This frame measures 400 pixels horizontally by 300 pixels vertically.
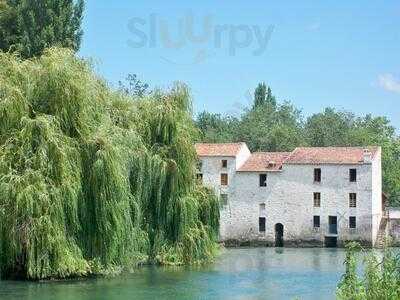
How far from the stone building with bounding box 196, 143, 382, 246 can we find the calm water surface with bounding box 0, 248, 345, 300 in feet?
65.6

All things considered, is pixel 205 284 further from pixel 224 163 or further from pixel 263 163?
pixel 263 163

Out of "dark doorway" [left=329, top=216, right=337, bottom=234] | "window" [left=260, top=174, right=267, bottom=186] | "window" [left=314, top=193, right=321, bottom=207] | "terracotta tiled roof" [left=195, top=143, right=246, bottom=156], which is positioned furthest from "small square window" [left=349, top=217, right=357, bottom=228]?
"terracotta tiled roof" [left=195, top=143, right=246, bottom=156]

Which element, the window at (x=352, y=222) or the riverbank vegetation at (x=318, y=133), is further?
the riverbank vegetation at (x=318, y=133)

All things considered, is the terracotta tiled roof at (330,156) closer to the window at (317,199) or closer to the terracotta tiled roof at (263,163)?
the terracotta tiled roof at (263,163)

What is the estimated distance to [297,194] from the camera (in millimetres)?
63719

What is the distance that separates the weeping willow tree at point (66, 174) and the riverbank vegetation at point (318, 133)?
171 feet

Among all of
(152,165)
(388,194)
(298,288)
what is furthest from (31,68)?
(388,194)

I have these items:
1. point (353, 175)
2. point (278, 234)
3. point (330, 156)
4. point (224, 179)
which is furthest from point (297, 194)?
point (224, 179)

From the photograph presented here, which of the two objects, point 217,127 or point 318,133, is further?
point 217,127

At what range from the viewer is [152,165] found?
35875mm

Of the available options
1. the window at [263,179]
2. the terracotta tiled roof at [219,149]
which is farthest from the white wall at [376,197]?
the terracotta tiled roof at [219,149]

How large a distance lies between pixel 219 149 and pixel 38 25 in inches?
910

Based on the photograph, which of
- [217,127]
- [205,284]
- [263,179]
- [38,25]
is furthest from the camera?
[217,127]

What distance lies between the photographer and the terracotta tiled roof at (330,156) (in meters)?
62.4
